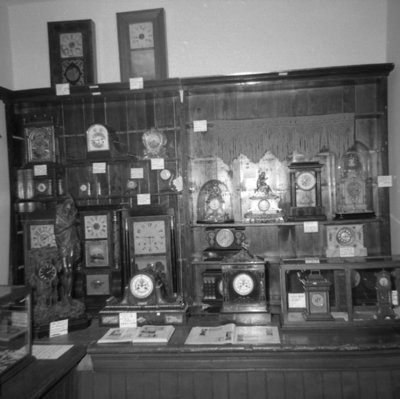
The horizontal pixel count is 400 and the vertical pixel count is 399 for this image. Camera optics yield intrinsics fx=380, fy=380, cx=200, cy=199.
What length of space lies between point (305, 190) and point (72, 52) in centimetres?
210

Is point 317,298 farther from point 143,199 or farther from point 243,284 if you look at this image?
point 143,199

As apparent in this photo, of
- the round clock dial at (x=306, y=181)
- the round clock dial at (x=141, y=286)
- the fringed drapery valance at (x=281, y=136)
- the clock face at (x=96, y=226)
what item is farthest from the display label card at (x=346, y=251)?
the clock face at (x=96, y=226)

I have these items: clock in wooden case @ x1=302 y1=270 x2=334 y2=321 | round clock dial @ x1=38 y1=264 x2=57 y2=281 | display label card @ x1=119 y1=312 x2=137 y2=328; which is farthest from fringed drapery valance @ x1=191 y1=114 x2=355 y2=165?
round clock dial @ x1=38 y1=264 x2=57 y2=281

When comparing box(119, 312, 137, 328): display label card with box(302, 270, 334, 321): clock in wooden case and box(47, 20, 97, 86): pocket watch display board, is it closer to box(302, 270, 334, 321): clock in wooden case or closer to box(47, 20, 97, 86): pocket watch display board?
box(302, 270, 334, 321): clock in wooden case

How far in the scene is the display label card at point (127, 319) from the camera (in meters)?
2.42

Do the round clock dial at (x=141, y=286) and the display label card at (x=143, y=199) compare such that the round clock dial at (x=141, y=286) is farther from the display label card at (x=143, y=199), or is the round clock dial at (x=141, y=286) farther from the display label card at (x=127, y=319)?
the display label card at (x=143, y=199)

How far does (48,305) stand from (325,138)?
229cm

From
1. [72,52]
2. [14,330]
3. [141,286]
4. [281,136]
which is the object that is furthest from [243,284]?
[72,52]

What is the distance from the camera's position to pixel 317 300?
7.42 ft

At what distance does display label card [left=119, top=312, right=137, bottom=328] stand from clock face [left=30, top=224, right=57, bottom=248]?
0.92m

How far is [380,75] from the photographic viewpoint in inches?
106

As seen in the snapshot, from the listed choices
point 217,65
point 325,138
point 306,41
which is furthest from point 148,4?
point 325,138

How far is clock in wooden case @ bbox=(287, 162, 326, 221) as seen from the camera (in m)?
2.76

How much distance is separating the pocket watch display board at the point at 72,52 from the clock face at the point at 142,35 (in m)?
0.34
